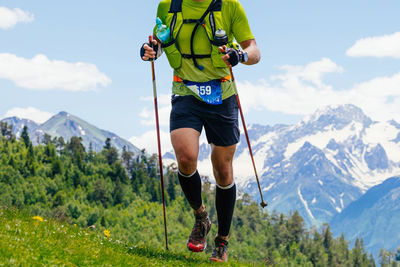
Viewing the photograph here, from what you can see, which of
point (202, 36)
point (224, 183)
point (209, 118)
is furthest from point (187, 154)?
point (202, 36)

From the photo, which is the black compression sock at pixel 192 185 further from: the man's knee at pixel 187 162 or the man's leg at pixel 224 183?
the man's leg at pixel 224 183

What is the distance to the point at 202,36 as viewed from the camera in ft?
26.6

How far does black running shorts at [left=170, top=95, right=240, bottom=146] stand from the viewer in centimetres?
820

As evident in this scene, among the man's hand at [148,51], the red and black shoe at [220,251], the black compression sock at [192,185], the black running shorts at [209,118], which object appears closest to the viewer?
the black running shorts at [209,118]

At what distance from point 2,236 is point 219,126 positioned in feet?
11.5

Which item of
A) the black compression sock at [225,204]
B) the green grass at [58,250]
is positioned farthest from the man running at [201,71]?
the green grass at [58,250]

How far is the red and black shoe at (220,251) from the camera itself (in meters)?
9.02

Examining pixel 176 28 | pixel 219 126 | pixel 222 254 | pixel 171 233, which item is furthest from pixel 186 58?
→ pixel 171 233

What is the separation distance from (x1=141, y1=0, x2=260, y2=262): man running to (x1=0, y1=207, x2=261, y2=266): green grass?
3.95ft

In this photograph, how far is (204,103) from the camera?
8.27 meters

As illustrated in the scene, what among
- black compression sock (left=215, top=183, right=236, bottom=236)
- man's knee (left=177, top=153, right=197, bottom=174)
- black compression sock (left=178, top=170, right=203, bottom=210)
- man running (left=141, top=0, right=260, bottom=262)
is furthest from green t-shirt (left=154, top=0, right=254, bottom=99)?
black compression sock (left=215, top=183, right=236, bottom=236)

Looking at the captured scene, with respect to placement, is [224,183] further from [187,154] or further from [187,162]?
[187,154]

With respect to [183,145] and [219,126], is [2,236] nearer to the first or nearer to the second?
[183,145]

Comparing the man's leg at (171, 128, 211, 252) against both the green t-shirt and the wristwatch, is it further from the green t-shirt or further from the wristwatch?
the wristwatch
